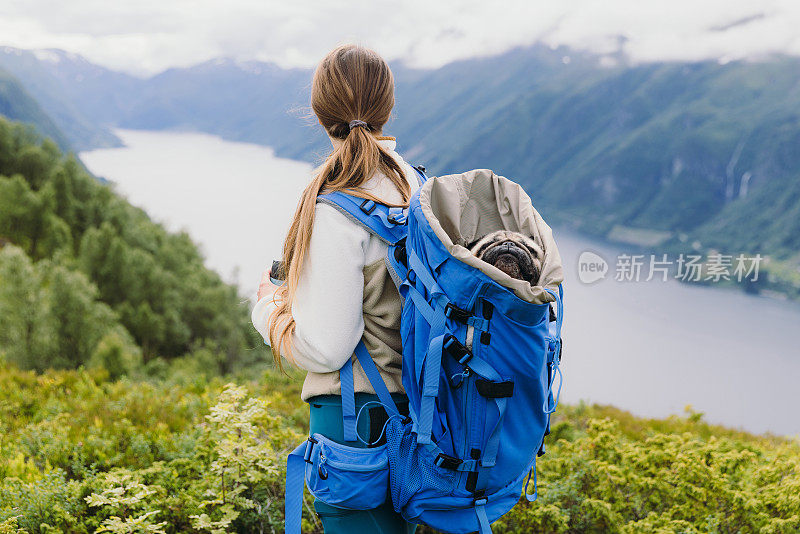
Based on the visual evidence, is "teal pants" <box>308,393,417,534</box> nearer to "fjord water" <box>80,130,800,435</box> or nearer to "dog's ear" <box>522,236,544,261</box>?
"dog's ear" <box>522,236,544,261</box>

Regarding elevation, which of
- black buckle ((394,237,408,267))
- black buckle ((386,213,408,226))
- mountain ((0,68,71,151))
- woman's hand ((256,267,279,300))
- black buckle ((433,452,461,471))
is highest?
mountain ((0,68,71,151))

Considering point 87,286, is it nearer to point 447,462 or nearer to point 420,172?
point 420,172

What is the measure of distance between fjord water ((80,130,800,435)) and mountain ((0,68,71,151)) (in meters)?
10.4

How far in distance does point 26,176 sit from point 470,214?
→ 3303 cm

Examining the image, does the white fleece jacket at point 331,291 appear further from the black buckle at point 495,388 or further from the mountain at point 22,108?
the mountain at point 22,108

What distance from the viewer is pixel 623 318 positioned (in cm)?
8675

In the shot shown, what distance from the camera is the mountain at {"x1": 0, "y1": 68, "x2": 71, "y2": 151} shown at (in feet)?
395

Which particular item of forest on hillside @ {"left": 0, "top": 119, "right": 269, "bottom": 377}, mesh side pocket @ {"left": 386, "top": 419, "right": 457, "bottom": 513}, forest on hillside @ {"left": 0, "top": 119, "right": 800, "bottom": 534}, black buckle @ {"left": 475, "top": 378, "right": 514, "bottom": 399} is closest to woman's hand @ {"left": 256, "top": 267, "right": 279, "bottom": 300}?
forest on hillside @ {"left": 0, "top": 119, "right": 800, "bottom": 534}

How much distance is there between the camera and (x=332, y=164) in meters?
2.06

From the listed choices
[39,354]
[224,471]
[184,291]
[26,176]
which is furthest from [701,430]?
[26,176]

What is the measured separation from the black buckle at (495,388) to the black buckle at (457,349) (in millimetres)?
87

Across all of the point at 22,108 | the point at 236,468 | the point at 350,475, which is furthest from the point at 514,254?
the point at 22,108

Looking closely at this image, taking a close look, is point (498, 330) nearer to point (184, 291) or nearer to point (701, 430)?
point (701, 430)

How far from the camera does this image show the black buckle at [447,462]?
75.1 inches
